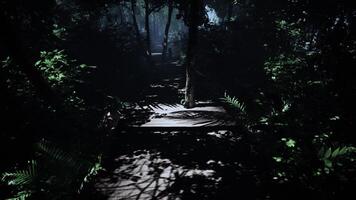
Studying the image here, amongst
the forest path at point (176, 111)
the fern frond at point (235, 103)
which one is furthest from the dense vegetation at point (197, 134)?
the forest path at point (176, 111)

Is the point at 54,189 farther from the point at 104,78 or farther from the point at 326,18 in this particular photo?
the point at 326,18

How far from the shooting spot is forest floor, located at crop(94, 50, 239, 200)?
264 inches

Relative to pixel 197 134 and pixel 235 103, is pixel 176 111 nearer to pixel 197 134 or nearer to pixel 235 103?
pixel 197 134

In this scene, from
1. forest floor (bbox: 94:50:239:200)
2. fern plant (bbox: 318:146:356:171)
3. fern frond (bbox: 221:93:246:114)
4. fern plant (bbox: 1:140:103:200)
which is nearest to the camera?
fern plant (bbox: 318:146:356:171)

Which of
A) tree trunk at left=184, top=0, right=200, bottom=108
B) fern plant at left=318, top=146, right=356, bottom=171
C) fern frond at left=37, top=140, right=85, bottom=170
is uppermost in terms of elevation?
tree trunk at left=184, top=0, right=200, bottom=108

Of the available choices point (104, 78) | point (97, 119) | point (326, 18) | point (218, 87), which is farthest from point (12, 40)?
point (326, 18)

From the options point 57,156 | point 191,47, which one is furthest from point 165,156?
point 191,47

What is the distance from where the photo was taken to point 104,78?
15.3 metres

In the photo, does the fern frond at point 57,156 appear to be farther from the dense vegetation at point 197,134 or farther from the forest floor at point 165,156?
the forest floor at point 165,156

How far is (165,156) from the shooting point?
8.34 meters

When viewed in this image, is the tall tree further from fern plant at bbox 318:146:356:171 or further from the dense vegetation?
fern plant at bbox 318:146:356:171

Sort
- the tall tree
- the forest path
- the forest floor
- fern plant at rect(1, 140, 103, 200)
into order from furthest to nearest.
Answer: the tall tree, the forest path, the forest floor, fern plant at rect(1, 140, 103, 200)

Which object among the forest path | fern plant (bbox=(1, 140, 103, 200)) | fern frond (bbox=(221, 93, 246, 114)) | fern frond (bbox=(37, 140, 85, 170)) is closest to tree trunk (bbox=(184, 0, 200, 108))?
the forest path

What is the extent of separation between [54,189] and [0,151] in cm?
168
